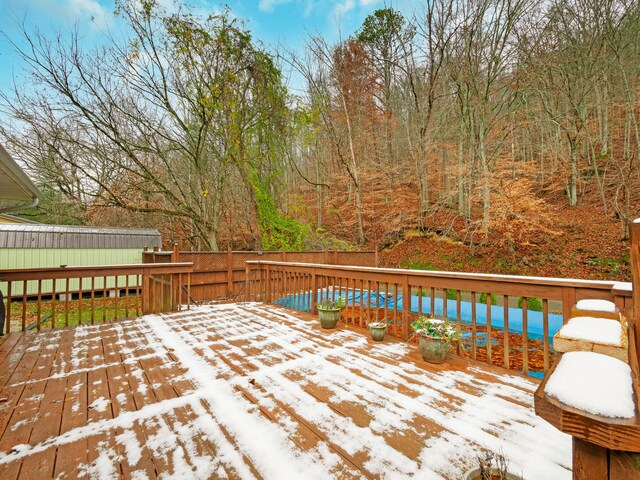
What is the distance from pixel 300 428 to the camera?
1737 mm

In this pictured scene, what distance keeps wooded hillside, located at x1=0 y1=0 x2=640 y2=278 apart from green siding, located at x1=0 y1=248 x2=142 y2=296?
2019 mm

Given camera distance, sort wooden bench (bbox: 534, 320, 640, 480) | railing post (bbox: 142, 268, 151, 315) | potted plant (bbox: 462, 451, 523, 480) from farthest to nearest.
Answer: railing post (bbox: 142, 268, 151, 315)
potted plant (bbox: 462, 451, 523, 480)
wooden bench (bbox: 534, 320, 640, 480)

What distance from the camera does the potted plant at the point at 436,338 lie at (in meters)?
2.69

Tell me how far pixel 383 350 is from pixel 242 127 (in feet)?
24.1

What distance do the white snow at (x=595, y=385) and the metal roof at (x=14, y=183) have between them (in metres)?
3.66

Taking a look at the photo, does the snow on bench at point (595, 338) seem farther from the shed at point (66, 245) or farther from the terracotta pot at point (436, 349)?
the shed at point (66, 245)

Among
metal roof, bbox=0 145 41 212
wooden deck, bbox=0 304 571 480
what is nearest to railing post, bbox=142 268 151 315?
wooden deck, bbox=0 304 571 480

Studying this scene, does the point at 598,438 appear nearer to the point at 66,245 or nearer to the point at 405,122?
the point at 66,245

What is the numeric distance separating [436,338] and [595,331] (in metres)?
1.86

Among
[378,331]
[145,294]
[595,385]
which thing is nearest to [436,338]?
[378,331]

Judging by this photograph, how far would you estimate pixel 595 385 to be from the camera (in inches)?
25.1

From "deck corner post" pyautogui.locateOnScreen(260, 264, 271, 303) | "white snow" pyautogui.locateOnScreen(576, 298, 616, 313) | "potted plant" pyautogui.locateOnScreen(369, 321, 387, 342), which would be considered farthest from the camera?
"deck corner post" pyautogui.locateOnScreen(260, 264, 271, 303)

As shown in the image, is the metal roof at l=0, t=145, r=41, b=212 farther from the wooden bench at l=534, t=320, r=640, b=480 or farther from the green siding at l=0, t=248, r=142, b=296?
the green siding at l=0, t=248, r=142, b=296

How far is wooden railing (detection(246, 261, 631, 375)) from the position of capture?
224 centimetres
